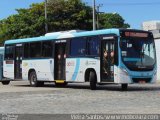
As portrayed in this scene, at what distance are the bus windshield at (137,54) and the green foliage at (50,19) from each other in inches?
1248

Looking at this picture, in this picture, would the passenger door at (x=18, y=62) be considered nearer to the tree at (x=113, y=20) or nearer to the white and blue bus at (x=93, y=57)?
the white and blue bus at (x=93, y=57)

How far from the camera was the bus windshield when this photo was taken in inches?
945

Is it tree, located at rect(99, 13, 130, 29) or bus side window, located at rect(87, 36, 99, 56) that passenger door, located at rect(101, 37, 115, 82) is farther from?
tree, located at rect(99, 13, 130, 29)

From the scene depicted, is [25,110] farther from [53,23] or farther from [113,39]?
[53,23]

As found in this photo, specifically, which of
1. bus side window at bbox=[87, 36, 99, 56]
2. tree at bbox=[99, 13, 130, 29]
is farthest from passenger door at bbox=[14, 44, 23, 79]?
tree at bbox=[99, 13, 130, 29]

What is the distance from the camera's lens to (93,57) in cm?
2519

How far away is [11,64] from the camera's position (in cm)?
3247

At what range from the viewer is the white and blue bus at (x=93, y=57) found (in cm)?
2400

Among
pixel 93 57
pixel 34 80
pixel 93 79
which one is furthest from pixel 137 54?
pixel 34 80

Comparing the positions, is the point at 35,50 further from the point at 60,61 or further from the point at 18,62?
the point at 60,61

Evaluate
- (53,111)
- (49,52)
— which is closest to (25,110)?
(53,111)

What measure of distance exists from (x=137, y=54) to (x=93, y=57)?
2268 millimetres

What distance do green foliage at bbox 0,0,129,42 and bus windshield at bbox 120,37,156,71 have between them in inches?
1248

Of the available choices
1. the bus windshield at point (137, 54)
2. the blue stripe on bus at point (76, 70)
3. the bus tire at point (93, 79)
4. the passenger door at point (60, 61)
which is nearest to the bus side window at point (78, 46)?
the blue stripe on bus at point (76, 70)
